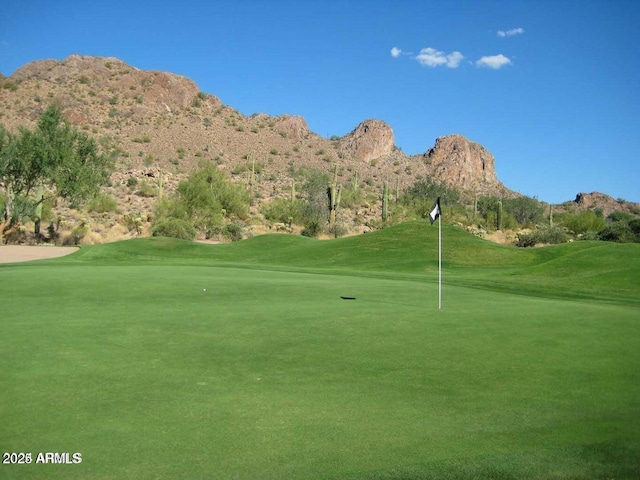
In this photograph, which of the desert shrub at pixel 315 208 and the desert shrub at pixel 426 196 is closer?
the desert shrub at pixel 315 208

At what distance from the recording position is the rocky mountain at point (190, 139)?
78.4m

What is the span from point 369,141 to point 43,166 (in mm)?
75419

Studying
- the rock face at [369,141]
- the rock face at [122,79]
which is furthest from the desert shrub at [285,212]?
the rock face at [369,141]

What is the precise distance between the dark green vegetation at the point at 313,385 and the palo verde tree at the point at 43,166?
23413mm

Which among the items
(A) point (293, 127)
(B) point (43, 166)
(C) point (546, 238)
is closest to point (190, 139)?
(A) point (293, 127)

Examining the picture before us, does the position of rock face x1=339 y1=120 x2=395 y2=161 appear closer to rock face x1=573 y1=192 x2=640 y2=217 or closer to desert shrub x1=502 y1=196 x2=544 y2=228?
rock face x1=573 y1=192 x2=640 y2=217

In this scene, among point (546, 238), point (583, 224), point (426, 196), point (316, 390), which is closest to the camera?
point (316, 390)

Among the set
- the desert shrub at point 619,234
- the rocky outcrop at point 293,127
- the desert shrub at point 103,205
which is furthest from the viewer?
the rocky outcrop at point 293,127

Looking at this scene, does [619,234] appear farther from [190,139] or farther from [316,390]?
[190,139]

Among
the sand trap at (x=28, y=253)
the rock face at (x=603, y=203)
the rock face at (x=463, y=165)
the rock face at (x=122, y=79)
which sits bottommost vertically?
the sand trap at (x=28, y=253)

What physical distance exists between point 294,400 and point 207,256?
26690 mm

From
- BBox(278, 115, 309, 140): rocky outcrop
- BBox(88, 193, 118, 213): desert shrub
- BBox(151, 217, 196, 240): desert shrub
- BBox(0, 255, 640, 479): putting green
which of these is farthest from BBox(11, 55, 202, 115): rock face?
BBox(0, 255, 640, 479): putting green

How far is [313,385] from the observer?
7254mm

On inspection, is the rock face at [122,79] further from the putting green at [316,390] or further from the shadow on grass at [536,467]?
the shadow on grass at [536,467]
